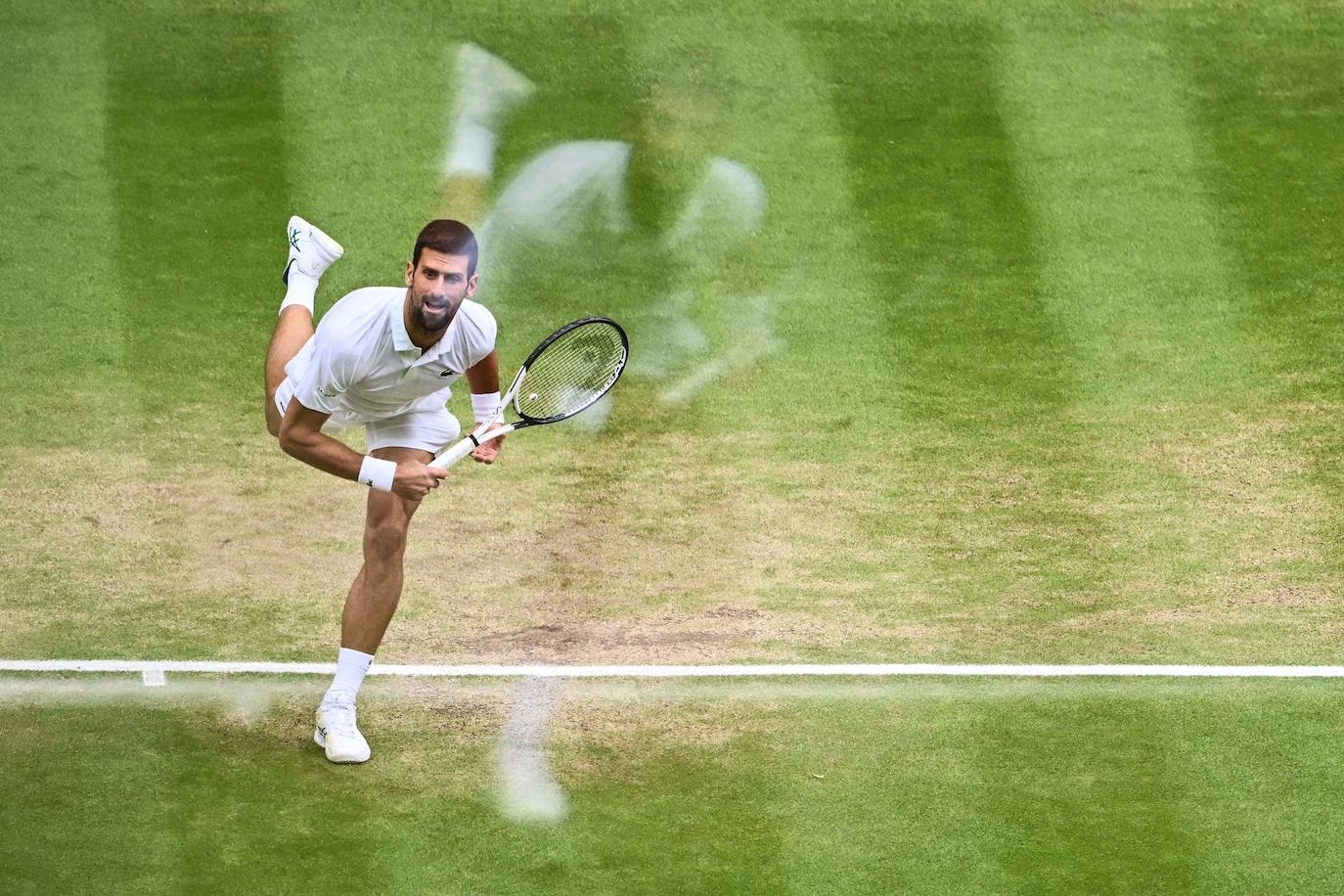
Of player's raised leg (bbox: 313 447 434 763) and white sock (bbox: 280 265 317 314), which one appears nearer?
player's raised leg (bbox: 313 447 434 763)

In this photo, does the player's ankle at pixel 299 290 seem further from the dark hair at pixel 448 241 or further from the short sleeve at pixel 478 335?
the dark hair at pixel 448 241

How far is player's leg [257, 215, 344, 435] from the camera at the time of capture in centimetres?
799

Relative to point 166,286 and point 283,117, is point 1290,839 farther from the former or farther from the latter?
point 283,117

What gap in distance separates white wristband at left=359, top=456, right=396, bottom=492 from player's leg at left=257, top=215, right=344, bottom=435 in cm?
94

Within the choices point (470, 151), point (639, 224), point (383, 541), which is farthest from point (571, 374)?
point (470, 151)

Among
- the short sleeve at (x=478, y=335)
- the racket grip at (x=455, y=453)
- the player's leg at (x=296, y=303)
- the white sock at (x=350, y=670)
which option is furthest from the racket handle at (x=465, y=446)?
the player's leg at (x=296, y=303)

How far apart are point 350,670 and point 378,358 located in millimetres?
1390

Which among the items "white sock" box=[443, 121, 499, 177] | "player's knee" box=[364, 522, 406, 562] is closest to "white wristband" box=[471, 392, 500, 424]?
"player's knee" box=[364, 522, 406, 562]

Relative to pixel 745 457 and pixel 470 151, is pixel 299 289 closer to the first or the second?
pixel 745 457

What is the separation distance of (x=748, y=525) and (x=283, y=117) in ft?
16.4

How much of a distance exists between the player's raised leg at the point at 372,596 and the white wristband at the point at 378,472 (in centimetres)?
32

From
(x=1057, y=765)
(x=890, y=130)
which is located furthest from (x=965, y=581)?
(x=890, y=130)

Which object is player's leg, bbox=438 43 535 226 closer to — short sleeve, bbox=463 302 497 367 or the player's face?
short sleeve, bbox=463 302 497 367

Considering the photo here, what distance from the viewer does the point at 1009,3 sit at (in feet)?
42.6
